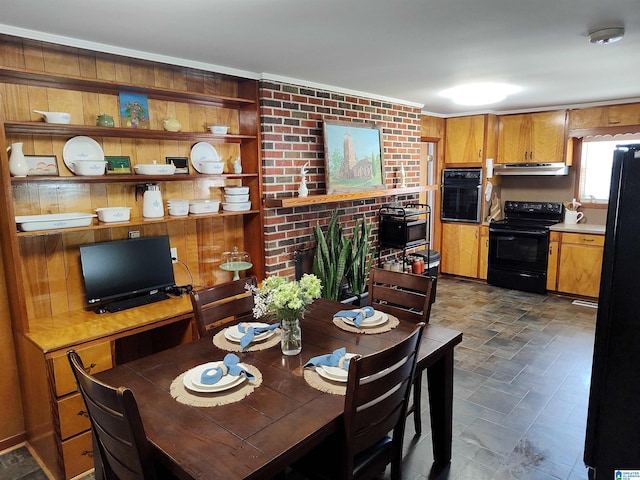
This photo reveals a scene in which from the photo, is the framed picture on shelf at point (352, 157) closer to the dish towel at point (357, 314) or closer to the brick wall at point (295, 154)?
the brick wall at point (295, 154)

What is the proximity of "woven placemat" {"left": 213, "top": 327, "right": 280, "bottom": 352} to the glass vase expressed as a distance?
115 millimetres

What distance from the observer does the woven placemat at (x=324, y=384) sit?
159 cm

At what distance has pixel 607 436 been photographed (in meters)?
1.67

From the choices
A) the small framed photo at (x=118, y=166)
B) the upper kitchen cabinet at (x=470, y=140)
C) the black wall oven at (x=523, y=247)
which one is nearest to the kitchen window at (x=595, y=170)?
the black wall oven at (x=523, y=247)

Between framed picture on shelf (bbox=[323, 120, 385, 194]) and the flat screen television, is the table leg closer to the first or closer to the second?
the flat screen television

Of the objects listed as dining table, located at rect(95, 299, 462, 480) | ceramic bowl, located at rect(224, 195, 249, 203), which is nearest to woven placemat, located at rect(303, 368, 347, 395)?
dining table, located at rect(95, 299, 462, 480)

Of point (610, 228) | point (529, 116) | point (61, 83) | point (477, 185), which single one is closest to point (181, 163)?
point (61, 83)

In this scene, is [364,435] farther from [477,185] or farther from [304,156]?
[477,185]

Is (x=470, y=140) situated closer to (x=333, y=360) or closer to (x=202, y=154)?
(x=202, y=154)

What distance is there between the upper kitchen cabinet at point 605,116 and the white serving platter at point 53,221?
17.0 feet

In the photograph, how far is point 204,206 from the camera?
A: 10.1 ft

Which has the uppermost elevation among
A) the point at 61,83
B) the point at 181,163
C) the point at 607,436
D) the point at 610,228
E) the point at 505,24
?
the point at 505,24

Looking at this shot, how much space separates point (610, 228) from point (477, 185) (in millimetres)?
4202

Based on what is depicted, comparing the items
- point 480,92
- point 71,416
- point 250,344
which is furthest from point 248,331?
point 480,92
